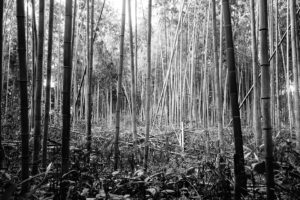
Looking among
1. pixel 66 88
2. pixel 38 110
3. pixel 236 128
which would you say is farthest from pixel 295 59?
pixel 38 110

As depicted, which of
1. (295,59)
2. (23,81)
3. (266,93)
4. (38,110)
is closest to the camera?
(266,93)

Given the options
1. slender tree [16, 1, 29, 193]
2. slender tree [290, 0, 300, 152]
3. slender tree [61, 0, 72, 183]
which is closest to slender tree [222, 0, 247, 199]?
slender tree [61, 0, 72, 183]

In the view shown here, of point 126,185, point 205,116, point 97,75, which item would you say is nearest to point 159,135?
point 205,116

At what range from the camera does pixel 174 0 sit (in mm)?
6238

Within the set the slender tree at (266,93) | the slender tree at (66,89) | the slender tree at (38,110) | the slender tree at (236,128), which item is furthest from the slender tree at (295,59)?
the slender tree at (38,110)

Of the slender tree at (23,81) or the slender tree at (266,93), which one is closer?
the slender tree at (266,93)

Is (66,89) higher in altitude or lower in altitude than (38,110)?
higher

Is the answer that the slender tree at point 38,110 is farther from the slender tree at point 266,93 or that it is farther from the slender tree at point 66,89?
the slender tree at point 266,93

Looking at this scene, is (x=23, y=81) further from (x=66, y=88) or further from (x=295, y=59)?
(x=295, y=59)

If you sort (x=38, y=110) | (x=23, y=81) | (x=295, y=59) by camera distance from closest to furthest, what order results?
(x=23, y=81) < (x=38, y=110) < (x=295, y=59)

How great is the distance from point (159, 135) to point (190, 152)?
1217 millimetres

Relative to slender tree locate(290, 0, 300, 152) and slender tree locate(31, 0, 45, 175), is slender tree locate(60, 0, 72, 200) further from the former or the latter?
slender tree locate(290, 0, 300, 152)

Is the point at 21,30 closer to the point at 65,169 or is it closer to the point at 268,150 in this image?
the point at 65,169

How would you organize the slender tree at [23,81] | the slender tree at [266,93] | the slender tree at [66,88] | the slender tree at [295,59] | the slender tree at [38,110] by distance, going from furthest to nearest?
the slender tree at [295,59], the slender tree at [38,110], the slender tree at [66,88], the slender tree at [23,81], the slender tree at [266,93]
